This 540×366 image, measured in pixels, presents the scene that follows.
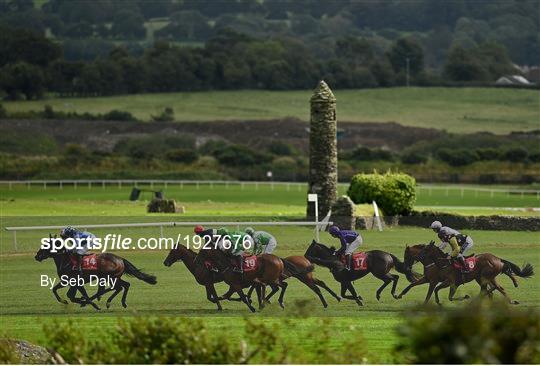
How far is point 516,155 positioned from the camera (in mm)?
89188

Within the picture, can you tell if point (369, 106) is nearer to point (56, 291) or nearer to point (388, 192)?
point (388, 192)

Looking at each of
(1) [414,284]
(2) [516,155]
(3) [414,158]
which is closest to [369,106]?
(3) [414,158]

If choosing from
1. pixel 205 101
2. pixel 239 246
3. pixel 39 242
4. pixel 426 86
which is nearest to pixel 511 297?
pixel 239 246

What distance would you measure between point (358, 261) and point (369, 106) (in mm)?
115614

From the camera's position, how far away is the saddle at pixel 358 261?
26.7 meters

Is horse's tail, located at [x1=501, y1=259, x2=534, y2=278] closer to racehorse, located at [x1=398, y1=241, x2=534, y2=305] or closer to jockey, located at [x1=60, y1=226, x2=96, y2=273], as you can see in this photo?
racehorse, located at [x1=398, y1=241, x2=534, y2=305]

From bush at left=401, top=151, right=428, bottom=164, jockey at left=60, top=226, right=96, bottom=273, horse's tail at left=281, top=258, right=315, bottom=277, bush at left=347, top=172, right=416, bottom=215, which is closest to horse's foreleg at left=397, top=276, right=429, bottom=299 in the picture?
horse's tail at left=281, top=258, right=315, bottom=277

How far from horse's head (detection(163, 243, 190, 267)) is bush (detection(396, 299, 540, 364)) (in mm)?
12804

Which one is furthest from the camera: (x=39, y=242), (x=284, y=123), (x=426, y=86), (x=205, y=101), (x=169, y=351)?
(x=426, y=86)

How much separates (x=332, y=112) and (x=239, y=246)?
15807 millimetres

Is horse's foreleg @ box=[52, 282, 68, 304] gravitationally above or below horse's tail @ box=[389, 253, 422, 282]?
below

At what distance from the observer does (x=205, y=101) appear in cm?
14288

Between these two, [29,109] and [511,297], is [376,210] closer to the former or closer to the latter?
[511,297]

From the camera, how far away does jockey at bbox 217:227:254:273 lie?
2589cm
